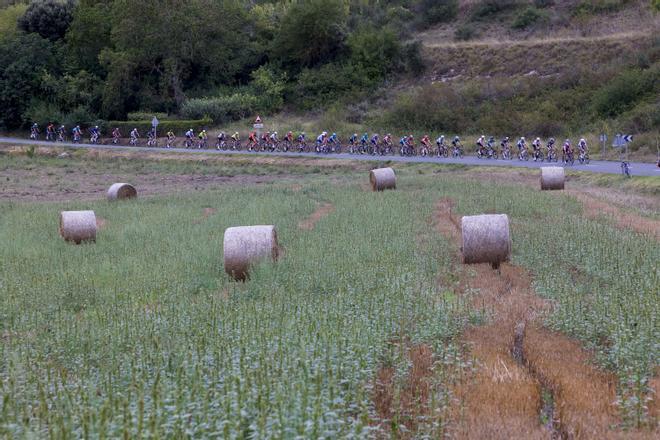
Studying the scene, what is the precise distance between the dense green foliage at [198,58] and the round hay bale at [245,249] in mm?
53536

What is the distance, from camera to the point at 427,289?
12.5 m

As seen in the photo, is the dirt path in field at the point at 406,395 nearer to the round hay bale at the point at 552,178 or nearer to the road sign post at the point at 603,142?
the round hay bale at the point at 552,178

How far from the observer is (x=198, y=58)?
71688 millimetres

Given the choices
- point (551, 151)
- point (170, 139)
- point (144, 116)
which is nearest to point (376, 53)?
point (144, 116)

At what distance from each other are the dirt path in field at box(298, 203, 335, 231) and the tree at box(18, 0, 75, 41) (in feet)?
203

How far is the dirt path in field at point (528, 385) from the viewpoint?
25.4 ft

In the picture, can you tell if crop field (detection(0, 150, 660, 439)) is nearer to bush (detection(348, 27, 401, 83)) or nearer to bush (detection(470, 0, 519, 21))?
bush (detection(348, 27, 401, 83))

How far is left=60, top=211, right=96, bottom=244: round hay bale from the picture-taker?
754 inches

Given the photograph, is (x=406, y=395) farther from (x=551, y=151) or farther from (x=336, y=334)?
(x=551, y=151)

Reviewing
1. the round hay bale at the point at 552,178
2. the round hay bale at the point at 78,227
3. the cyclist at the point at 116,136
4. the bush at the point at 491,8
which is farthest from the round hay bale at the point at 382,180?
the bush at the point at 491,8

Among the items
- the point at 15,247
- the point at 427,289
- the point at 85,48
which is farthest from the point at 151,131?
the point at 427,289

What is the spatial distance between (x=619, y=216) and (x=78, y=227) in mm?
12631

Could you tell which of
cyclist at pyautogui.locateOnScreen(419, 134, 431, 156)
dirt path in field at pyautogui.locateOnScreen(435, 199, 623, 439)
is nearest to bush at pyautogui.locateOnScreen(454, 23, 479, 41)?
cyclist at pyautogui.locateOnScreen(419, 134, 431, 156)

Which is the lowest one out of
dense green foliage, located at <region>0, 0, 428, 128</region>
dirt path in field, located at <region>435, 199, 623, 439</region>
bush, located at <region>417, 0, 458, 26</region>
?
dirt path in field, located at <region>435, 199, 623, 439</region>
